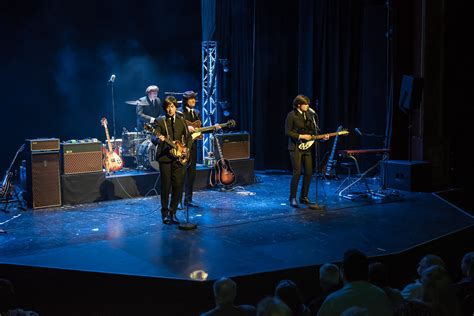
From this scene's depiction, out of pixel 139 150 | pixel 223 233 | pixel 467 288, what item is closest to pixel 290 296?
pixel 467 288

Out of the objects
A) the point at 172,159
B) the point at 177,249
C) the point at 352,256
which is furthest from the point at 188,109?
the point at 352,256

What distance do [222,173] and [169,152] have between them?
3075 millimetres

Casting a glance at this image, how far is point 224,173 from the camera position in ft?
38.8

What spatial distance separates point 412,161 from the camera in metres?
12.2

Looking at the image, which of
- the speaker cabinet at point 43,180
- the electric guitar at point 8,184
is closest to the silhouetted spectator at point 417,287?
the speaker cabinet at point 43,180

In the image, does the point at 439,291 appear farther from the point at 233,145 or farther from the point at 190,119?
the point at 233,145

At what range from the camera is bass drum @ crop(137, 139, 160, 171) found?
11.8 m

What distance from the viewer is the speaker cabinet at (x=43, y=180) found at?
33.6 feet

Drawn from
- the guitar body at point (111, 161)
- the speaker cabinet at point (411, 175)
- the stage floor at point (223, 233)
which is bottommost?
the stage floor at point (223, 233)

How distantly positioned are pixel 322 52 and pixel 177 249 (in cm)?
752

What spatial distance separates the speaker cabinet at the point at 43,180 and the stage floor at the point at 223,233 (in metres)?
0.26

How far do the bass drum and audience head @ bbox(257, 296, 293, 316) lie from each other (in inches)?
329

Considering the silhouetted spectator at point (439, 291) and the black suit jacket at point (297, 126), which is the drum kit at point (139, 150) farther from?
the silhouetted spectator at point (439, 291)

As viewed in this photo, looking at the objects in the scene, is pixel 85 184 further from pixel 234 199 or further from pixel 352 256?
pixel 352 256
